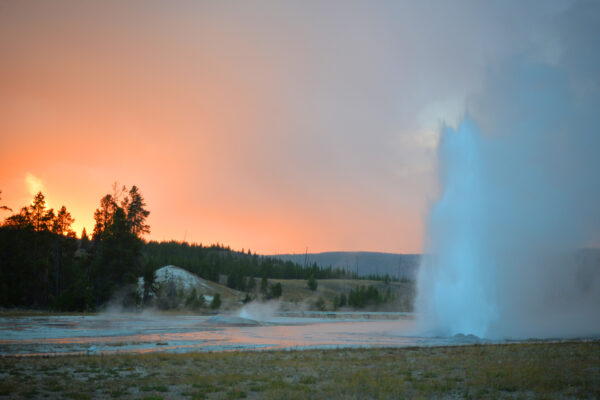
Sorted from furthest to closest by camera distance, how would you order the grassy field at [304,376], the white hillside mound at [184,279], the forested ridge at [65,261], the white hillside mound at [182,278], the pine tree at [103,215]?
1. the white hillside mound at [182,278]
2. the white hillside mound at [184,279]
3. the pine tree at [103,215]
4. the forested ridge at [65,261]
5. the grassy field at [304,376]

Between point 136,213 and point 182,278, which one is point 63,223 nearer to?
point 136,213

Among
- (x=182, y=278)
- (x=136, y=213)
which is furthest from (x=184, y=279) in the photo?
(x=136, y=213)

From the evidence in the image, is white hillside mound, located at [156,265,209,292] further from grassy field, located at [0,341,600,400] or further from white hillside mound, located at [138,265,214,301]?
Answer: grassy field, located at [0,341,600,400]

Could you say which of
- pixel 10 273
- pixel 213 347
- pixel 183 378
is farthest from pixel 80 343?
pixel 10 273

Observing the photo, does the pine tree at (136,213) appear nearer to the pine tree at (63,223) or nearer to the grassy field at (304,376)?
the pine tree at (63,223)

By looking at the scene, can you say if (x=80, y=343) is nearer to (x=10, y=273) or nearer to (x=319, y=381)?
(x=319, y=381)

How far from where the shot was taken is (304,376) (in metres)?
16.1

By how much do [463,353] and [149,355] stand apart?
1590 cm

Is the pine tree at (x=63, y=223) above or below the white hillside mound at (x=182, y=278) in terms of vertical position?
above

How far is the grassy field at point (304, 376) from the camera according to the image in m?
13.3

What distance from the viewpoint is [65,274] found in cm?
7331

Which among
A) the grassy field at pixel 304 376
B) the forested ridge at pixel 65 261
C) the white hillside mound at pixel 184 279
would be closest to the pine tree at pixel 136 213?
the forested ridge at pixel 65 261

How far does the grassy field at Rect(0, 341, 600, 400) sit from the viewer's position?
13320 mm

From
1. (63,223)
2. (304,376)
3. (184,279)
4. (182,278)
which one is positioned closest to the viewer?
(304,376)
